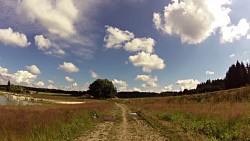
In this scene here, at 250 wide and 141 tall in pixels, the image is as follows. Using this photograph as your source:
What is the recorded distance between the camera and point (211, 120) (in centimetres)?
1669

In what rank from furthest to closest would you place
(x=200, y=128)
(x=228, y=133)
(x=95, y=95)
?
1. (x=95, y=95)
2. (x=200, y=128)
3. (x=228, y=133)

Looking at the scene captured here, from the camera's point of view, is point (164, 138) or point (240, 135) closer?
point (240, 135)

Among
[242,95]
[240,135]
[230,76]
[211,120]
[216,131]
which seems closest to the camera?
[240,135]

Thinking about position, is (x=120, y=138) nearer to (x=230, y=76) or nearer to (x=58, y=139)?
(x=58, y=139)

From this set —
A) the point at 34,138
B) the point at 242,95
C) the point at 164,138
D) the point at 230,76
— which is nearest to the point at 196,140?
the point at 164,138

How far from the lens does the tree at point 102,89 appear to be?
143m

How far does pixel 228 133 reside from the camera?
12844 millimetres

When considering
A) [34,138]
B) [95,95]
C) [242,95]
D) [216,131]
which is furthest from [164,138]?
[95,95]

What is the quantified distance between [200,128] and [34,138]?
9366mm

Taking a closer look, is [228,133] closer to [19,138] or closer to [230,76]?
[19,138]

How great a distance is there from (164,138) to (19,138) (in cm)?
709

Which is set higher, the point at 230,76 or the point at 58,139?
the point at 230,76

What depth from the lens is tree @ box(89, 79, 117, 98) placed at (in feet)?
469

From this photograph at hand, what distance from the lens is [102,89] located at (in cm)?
14312
